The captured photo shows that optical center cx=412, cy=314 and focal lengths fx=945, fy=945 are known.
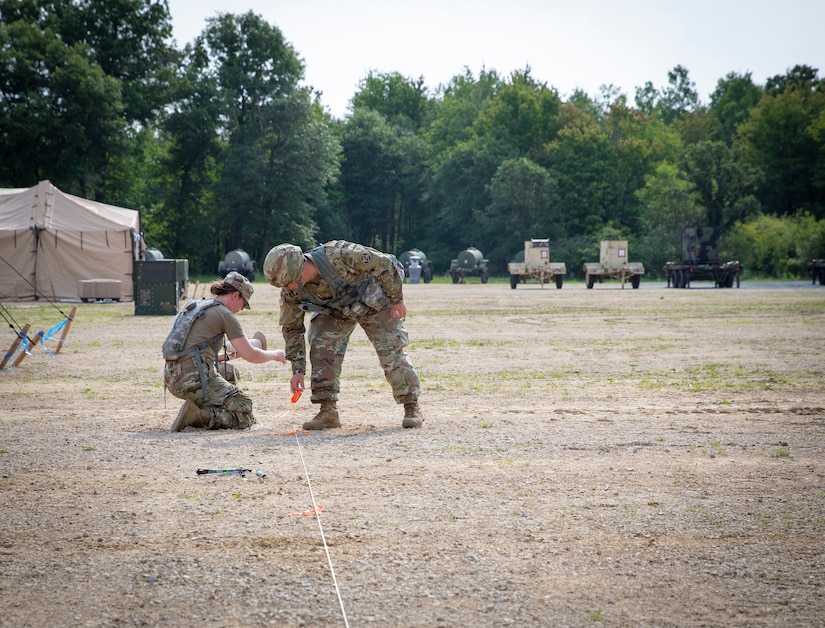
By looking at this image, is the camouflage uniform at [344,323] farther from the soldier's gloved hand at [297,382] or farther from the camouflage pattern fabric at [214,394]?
the camouflage pattern fabric at [214,394]

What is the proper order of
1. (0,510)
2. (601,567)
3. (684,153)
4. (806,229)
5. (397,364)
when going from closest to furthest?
(601,567) < (0,510) < (397,364) < (806,229) < (684,153)

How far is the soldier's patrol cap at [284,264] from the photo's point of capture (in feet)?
26.1

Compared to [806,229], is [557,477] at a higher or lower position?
lower

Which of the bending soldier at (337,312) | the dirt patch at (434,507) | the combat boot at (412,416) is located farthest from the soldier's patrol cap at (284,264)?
the combat boot at (412,416)

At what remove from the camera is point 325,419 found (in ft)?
27.9

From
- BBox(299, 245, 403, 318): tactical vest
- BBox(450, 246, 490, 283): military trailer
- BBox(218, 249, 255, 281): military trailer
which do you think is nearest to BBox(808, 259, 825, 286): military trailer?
BBox(450, 246, 490, 283): military trailer

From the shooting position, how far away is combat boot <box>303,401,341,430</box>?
8.46 meters

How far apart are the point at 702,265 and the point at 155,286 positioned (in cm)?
2714

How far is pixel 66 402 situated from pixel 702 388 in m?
7.26

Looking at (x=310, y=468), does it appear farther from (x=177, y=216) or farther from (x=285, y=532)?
(x=177, y=216)

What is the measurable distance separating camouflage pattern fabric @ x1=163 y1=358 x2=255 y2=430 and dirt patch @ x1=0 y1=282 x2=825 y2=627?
226 mm

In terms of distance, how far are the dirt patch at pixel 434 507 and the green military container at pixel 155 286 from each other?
13629mm

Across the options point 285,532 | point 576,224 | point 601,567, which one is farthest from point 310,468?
point 576,224

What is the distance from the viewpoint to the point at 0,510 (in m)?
5.63
